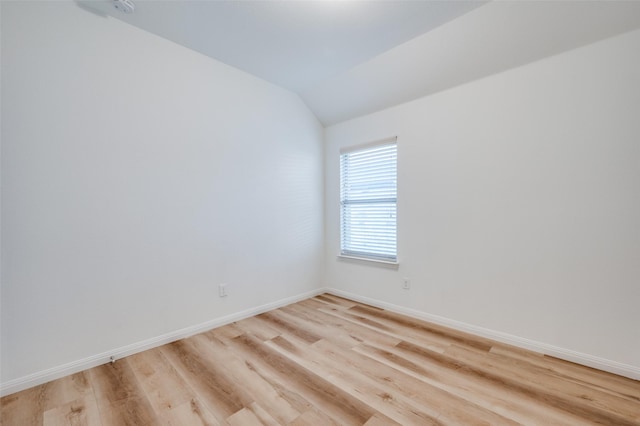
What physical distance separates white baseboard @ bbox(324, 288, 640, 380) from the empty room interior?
2cm

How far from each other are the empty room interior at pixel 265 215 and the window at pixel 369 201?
0.08 m

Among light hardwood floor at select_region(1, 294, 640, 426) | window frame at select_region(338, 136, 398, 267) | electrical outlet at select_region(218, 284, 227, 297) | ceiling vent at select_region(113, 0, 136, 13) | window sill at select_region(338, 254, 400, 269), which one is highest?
ceiling vent at select_region(113, 0, 136, 13)

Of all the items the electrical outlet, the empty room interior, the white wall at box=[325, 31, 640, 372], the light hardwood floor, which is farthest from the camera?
the electrical outlet

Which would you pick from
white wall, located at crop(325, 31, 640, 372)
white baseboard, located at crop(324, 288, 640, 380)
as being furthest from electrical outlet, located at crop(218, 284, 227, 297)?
white wall, located at crop(325, 31, 640, 372)

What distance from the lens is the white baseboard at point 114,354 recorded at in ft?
5.97

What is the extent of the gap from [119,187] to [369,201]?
2.50 metres

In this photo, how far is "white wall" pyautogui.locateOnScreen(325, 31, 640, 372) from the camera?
1899mm

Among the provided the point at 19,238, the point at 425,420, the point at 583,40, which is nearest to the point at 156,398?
the point at 19,238

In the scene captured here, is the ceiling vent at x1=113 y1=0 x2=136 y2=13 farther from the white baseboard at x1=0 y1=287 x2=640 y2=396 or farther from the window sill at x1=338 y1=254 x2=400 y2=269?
the window sill at x1=338 y1=254 x2=400 y2=269

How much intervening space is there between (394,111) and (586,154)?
66.9 inches

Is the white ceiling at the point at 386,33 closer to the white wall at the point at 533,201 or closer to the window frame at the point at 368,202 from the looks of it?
the white wall at the point at 533,201

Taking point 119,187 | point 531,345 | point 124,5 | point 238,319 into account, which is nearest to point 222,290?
point 238,319

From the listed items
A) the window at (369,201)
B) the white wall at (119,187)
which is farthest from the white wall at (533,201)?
the white wall at (119,187)

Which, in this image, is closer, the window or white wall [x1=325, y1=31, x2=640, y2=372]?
white wall [x1=325, y1=31, x2=640, y2=372]
